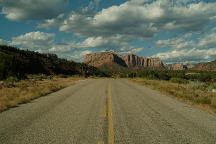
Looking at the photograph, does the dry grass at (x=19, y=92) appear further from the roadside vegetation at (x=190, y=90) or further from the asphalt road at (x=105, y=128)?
the roadside vegetation at (x=190, y=90)

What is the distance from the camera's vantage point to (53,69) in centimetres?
12569

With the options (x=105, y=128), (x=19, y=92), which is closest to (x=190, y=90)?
(x=19, y=92)

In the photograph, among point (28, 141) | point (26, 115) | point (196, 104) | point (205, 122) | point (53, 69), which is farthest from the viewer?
point (53, 69)

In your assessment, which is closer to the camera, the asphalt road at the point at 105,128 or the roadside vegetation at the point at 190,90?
the asphalt road at the point at 105,128

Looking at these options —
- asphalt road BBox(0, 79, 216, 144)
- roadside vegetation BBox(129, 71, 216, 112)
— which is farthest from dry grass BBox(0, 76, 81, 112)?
roadside vegetation BBox(129, 71, 216, 112)

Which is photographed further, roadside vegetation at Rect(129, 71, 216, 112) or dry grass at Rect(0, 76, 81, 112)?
roadside vegetation at Rect(129, 71, 216, 112)

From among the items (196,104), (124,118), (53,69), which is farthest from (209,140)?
(53,69)

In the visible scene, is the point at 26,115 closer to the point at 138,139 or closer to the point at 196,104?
the point at 138,139

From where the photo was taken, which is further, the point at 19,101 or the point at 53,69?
the point at 53,69

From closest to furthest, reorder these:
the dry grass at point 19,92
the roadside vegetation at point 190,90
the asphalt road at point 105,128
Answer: the asphalt road at point 105,128 → the dry grass at point 19,92 → the roadside vegetation at point 190,90

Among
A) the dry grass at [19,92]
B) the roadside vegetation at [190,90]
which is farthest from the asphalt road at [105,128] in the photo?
the roadside vegetation at [190,90]

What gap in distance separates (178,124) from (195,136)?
72.9 inches

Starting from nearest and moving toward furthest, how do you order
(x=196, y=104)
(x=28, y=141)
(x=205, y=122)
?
(x=28, y=141) < (x=205, y=122) < (x=196, y=104)

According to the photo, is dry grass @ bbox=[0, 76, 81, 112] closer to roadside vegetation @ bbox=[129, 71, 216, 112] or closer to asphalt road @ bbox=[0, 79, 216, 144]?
asphalt road @ bbox=[0, 79, 216, 144]
